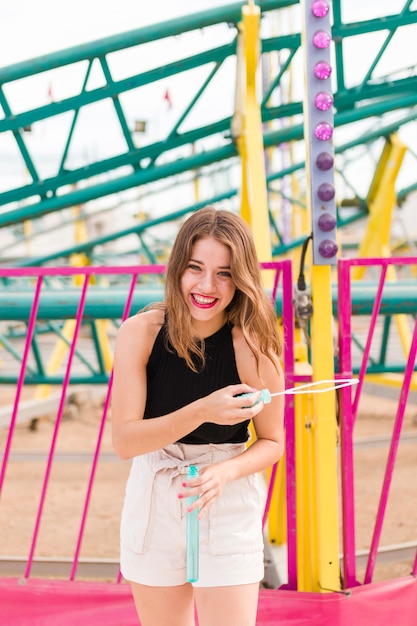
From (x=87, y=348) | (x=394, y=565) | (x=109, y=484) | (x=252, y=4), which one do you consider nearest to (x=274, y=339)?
(x=394, y=565)

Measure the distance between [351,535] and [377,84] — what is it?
434 centimetres

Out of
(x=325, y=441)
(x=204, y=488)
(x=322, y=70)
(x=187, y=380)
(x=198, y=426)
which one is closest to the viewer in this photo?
(x=204, y=488)

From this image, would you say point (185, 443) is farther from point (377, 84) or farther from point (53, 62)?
point (377, 84)

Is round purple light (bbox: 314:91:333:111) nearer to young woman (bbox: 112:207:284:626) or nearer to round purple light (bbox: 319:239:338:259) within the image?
round purple light (bbox: 319:239:338:259)

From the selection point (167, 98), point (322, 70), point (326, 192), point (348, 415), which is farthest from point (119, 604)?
point (167, 98)

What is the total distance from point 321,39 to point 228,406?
59.4 inches

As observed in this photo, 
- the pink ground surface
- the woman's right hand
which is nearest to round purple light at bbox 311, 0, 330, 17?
the woman's right hand

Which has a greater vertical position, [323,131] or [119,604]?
[323,131]

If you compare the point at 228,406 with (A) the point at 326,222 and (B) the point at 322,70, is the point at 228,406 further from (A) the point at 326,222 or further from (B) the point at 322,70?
(B) the point at 322,70

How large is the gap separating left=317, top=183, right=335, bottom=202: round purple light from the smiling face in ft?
2.99

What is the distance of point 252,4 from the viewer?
5.05 m

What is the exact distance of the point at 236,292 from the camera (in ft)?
5.69

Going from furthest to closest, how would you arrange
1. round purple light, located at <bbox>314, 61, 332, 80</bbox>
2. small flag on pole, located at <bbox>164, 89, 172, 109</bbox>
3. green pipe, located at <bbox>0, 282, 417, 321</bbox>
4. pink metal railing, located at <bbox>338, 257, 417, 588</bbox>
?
small flag on pole, located at <bbox>164, 89, 172, 109</bbox> < green pipe, located at <bbox>0, 282, 417, 321</bbox> < pink metal railing, located at <bbox>338, 257, 417, 588</bbox> < round purple light, located at <bbox>314, 61, 332, 80</bbox>

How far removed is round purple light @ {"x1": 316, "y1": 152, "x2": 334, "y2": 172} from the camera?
2.40 m
